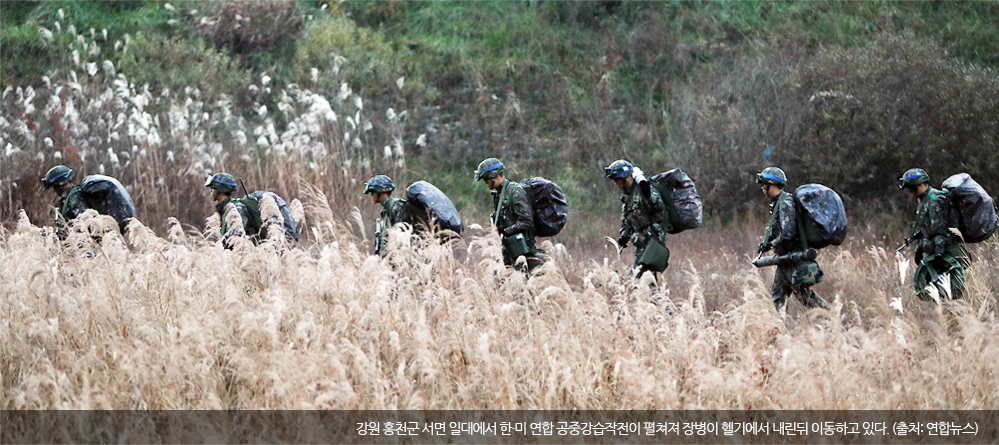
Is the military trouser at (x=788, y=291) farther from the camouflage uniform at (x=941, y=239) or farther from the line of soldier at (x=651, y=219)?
the camouflage uniform at (x=941, y=239)

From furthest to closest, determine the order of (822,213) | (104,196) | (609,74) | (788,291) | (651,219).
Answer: (609,74) < (104,196) < (651,219) < (788,291) < (822,213)

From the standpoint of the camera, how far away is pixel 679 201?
27.3ft

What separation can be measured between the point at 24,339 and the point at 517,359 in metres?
3.29

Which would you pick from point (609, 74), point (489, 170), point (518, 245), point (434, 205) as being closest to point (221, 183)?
point (434, 205)

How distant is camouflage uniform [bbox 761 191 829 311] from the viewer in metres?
7.63

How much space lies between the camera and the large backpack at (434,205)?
8180 mm

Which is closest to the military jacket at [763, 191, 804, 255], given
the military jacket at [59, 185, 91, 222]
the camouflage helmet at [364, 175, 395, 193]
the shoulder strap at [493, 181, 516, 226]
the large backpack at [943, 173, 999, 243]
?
the large backpack at [943, 173, 999, 243]

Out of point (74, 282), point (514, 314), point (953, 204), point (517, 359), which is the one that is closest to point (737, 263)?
point (953, 204)

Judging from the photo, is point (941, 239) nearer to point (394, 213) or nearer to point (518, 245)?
point (518, 245)

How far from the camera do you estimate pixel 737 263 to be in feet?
37.6

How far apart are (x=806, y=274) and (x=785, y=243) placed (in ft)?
1.00

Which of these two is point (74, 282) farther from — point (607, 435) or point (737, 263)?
point (737, 263)

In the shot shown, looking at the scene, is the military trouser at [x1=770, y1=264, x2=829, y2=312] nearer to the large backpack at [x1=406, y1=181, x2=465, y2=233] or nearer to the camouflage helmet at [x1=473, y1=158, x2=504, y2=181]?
the camouflage helmet at [x1=473, y1=158, x2=504, y2=181]

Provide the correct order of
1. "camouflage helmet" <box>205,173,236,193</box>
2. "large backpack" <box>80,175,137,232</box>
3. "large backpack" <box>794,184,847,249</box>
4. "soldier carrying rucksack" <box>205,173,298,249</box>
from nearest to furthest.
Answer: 1. "large backpack" <box>794,184,847,249</box>
2. "soldier carrying rucksack" <box>205,173,298,249</box>
3. "camouflage helmet" <box>205,173,236,193</box>
4. "large backpack" <box>80,175,137,232</box>
